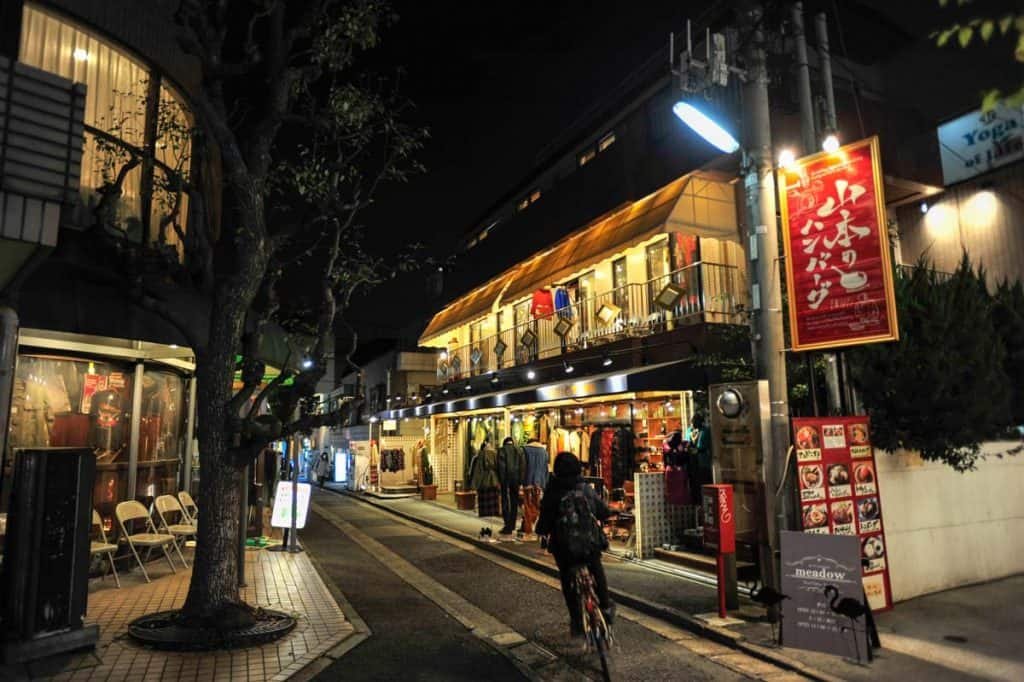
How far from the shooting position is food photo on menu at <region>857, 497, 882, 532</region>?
737cm

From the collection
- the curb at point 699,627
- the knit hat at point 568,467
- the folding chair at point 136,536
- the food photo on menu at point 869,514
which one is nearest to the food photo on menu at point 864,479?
the food photo on menu at point 869,514

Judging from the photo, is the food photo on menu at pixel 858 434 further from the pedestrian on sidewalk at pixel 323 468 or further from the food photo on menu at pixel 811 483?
the pedestrian on sidewalk at pixel 323 468

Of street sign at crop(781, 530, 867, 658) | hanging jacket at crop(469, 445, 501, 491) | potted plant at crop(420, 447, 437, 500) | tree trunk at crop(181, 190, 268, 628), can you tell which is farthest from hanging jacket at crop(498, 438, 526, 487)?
potted plant at crop(420, 447, 437, 500)

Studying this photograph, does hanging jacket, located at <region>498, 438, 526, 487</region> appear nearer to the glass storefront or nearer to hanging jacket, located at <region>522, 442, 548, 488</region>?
hanging jacket, located at <region>522, 442, 548, 488</region>

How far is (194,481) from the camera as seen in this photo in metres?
18.6

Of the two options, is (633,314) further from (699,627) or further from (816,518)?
(699,627)

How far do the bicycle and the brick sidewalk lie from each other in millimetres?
2637

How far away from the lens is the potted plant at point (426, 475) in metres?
23.5

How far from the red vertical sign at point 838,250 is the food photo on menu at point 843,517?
177cm

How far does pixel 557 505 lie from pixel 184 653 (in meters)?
3.95

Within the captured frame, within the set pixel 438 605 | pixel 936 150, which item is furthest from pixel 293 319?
pixel 936 150

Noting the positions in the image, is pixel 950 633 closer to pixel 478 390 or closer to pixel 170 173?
pixel 170 173

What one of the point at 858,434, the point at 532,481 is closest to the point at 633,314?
the point at 532,481

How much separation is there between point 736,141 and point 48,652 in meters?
8.90
